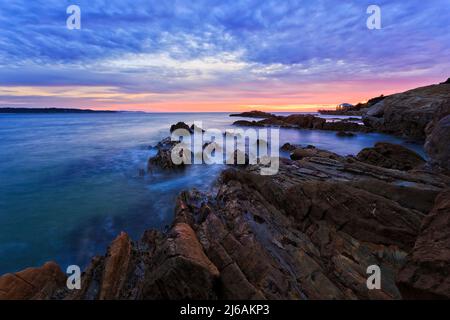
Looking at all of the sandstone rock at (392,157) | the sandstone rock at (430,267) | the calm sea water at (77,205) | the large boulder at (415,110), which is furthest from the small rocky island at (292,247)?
the large boulder at (415,110)

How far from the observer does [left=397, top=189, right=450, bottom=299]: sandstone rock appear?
133 inches

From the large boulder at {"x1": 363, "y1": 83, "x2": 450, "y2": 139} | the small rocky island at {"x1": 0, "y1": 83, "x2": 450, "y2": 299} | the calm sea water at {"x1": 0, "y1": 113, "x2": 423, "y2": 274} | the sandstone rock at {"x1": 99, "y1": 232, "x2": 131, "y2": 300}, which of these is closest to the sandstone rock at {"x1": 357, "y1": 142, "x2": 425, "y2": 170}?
the small rocky island at {"x1": 0, "y1": 83, "x2": 450, "y2": 299}

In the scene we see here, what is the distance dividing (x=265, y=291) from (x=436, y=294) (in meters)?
2.26

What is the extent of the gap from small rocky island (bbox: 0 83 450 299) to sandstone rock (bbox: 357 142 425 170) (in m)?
3.46

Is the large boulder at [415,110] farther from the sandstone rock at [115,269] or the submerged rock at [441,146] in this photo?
the sandstone rock at [115,269]

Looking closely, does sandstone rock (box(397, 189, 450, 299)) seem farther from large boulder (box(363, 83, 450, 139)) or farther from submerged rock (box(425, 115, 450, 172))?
large boulder (box(363, 83, 450, 139))

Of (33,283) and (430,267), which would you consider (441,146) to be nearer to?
(430,267)

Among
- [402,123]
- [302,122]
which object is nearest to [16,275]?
[402,123]

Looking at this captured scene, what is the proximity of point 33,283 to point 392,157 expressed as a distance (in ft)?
44.9

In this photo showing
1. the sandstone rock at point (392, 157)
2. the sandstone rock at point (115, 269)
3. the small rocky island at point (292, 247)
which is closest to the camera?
the small rocky island at point (292, 247)

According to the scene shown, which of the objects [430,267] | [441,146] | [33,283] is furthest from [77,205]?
[441,146]

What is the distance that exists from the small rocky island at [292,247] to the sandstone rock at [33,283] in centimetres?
2

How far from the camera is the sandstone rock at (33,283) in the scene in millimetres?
4586
